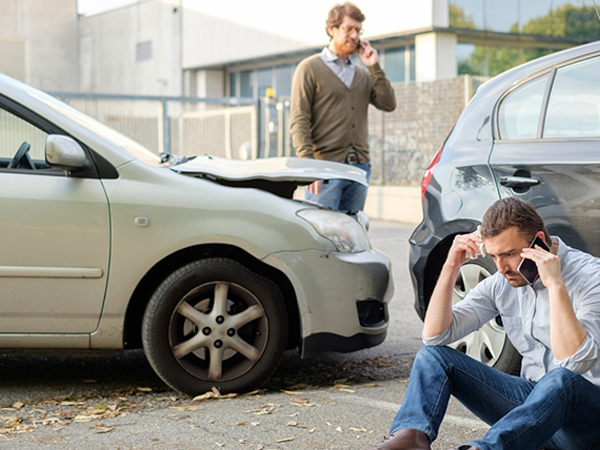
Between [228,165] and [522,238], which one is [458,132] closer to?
[228,165]

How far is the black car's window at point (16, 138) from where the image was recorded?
560 cm

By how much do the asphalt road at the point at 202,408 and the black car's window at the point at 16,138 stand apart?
122cm

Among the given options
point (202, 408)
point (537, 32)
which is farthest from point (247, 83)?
point (202, 408)

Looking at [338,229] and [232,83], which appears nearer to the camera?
[338,229]

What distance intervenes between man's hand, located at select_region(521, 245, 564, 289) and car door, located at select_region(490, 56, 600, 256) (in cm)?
96

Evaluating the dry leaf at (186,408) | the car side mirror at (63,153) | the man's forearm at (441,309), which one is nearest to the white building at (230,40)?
the car side mirror at (63,153)

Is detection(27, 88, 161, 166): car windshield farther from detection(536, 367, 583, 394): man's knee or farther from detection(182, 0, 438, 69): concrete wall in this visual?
detection(182, 0, 438, 69): concrete wall

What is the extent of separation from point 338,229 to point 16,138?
263 cm

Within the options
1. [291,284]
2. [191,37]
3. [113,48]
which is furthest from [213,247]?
[113,48]

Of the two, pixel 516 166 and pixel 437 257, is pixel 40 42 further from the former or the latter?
pixel 516 166

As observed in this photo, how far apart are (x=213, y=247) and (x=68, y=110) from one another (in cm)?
112

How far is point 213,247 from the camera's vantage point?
15.9 feet

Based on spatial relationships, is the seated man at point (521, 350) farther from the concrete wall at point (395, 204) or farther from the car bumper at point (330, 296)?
the concrete wall at point (395, 204)

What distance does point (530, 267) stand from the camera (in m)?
3.33
